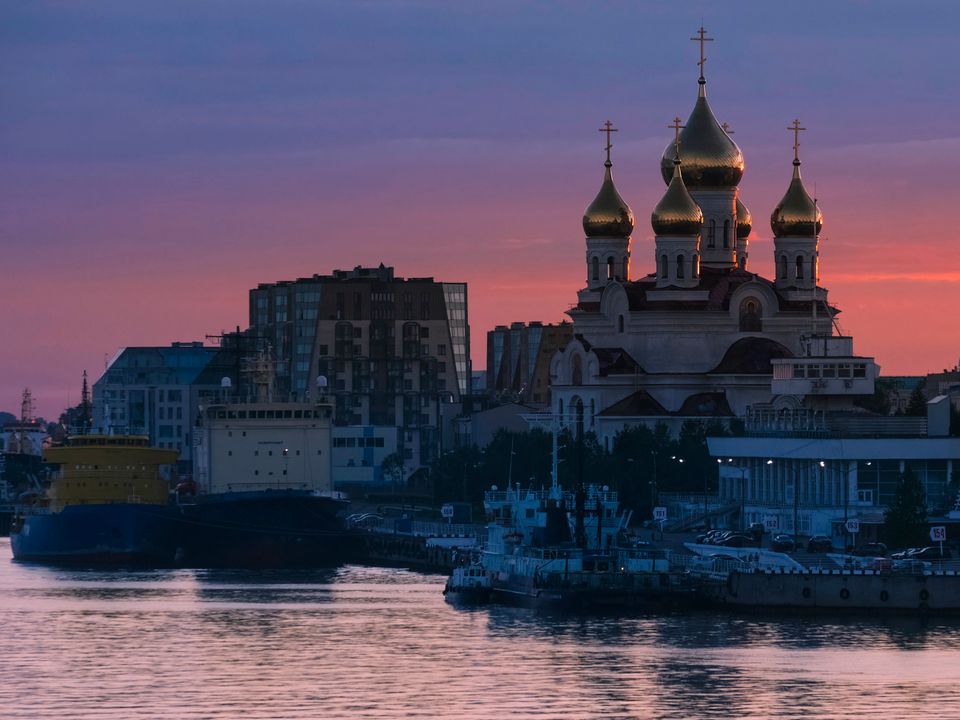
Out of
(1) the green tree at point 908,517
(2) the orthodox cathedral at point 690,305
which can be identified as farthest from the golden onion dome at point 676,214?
(1) the green tree at point 908,517

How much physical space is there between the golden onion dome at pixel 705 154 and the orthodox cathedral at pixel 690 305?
0.05 meters

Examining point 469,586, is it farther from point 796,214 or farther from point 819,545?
point 796,214

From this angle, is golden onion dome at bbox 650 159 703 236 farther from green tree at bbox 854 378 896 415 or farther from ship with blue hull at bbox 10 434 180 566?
ship with blue hull at bbox 10 434 180 566

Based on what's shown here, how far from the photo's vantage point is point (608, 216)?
16375 cm

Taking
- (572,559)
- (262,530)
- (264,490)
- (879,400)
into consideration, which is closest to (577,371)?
(879,400)

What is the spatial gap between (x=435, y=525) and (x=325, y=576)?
18171 millimetres

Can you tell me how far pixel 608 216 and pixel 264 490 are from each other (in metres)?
38.3

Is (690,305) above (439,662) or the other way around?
above

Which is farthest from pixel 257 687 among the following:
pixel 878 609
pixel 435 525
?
pixel 435 525

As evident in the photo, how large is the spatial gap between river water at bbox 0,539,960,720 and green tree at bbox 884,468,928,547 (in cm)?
1410

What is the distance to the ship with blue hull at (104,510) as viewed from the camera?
131875mm

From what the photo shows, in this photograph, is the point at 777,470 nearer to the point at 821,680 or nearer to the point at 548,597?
the point at 548,597

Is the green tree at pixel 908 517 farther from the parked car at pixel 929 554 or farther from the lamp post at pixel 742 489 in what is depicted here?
the lamp post at pixel 742 489

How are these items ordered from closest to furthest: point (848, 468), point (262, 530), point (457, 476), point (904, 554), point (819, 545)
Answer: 1. point (904, 554)
2. point (819, 545)
3. point (848, 468)
4. point (262, 530)
5. point (457, 476)
